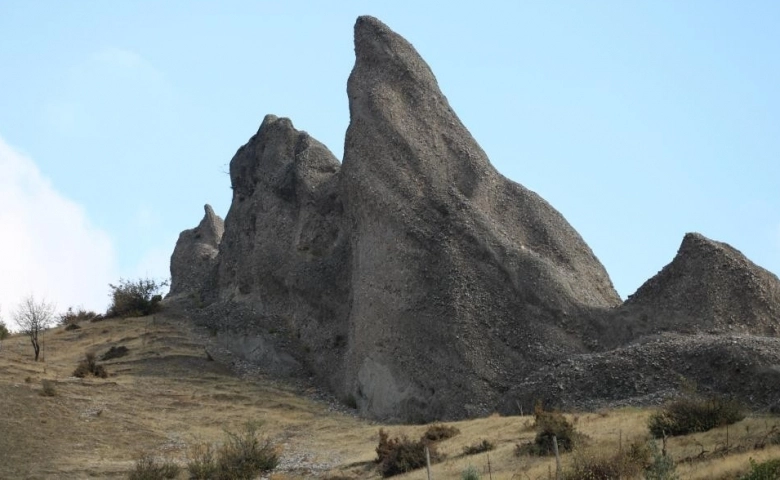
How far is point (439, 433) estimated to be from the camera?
40344mm

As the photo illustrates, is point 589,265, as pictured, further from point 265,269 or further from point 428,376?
point 265,269

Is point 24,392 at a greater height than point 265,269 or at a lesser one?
lesser

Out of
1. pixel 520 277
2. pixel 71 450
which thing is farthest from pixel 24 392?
pixel 520 277

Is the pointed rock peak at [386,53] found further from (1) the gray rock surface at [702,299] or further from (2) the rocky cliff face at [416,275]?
(1) the gray rock surface at [702,299]

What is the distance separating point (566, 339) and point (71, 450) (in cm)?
1938

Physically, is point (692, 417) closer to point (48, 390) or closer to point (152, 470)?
point (152, 470)

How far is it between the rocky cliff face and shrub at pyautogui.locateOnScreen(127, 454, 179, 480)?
11785mm

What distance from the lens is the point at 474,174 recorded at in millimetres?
56219

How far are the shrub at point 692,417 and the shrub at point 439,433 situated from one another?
24.2 feet

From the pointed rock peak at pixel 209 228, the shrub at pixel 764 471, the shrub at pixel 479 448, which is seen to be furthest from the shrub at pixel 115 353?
the shrub at pixel 764 471

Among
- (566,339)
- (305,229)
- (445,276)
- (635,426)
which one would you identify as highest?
(305,229)

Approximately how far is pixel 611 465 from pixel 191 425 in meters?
20.9

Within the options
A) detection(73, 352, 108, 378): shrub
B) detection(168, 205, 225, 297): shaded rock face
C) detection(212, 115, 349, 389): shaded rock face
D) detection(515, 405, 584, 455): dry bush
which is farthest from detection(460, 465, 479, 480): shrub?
detection(168, 205, 225, 297): shaded rock face

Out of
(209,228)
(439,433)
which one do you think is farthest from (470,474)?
(209,228)
